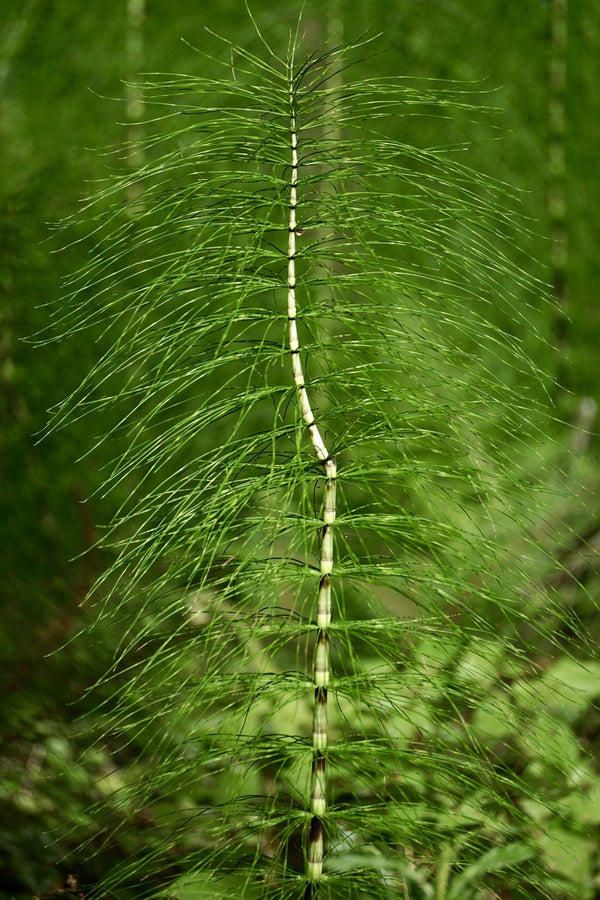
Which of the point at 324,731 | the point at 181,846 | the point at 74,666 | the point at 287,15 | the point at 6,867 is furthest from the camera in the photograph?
the point at 287,15

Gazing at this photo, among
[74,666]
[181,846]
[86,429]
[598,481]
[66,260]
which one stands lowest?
[181,846]

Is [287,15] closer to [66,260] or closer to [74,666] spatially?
[66,260]

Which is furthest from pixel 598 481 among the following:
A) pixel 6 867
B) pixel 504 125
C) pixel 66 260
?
pixel 6 867

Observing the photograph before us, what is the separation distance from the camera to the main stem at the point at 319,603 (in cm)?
77

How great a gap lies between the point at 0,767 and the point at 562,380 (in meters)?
1.37

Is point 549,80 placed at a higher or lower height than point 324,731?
higher

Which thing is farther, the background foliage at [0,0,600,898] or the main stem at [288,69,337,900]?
the background foliage at [0,0,600,898]

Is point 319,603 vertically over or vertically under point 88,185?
under

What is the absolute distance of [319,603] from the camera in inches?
30.5

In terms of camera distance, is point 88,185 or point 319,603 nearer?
point 319,603

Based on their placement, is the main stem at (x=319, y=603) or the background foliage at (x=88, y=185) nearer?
the main stem at (x=319, y=603)

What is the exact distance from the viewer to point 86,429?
1878mm

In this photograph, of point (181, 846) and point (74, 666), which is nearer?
point (181, 846)

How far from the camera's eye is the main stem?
0.77 m
